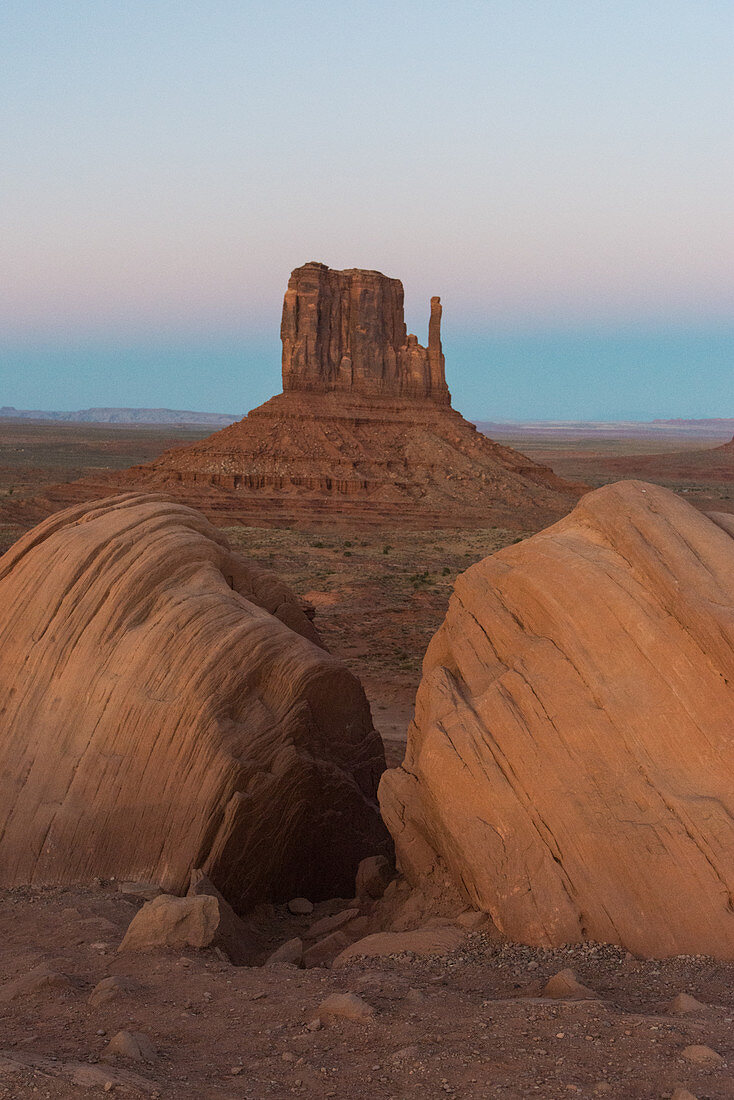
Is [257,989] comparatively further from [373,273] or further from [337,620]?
[373,273]

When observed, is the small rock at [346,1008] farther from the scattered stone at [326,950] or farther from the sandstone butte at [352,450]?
the sandstone butte at [352,450]

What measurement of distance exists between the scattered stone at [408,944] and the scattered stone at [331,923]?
1397mm

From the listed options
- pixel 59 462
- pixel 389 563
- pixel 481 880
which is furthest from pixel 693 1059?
pixel 59 462

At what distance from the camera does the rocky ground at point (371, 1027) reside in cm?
427

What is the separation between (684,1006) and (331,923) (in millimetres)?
4039

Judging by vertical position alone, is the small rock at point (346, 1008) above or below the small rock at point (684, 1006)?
below

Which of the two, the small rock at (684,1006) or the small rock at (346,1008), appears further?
the small rock at (346,1008)

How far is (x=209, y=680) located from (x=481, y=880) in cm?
318

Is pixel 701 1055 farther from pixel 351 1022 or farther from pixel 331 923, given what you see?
pixel 331 923

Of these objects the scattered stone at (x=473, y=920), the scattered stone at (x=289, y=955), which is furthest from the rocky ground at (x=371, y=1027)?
the scattered stone at (x=289, y=955)

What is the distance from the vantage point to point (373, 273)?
7881cm

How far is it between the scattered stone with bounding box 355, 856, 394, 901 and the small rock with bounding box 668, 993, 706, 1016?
174 inches

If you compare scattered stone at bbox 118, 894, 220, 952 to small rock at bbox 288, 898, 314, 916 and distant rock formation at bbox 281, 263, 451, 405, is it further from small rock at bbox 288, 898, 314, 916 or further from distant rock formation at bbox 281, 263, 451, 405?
distant rock formation at bbox 281, 263, 451, 405

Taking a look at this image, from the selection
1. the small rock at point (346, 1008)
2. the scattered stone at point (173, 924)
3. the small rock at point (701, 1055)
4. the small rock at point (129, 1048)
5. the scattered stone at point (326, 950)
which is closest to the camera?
the small rock at point (701, 1055)
